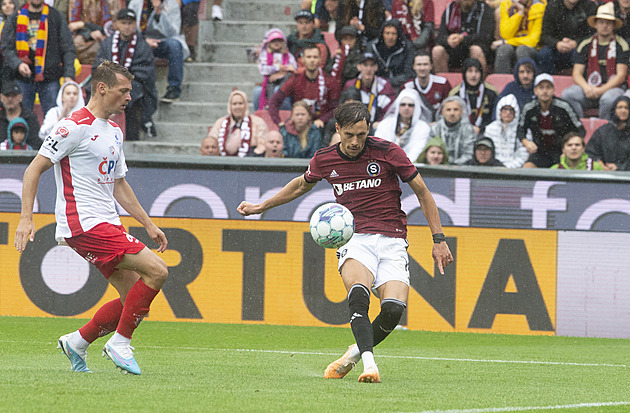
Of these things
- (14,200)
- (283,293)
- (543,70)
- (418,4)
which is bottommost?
(283,293)

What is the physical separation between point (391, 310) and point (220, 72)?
10.3m

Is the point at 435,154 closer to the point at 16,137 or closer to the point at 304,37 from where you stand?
the point at 304,37

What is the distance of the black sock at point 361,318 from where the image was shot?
255 inches

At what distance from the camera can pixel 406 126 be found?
12.9 m

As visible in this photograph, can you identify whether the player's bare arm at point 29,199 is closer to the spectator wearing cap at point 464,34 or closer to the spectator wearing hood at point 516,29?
the spectator wearing cap at point 464,34

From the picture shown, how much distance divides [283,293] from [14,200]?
3.38 m

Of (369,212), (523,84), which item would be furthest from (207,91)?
(369,212)

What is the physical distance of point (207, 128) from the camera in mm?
15242

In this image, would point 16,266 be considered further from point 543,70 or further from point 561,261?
point 543,70

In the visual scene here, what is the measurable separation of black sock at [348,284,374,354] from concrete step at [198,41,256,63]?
1052cm

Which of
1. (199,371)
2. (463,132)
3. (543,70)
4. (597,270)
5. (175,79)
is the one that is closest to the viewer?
(199,371)

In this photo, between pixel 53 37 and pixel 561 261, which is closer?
pixel 561 261

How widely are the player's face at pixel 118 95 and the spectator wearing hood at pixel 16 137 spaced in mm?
6894

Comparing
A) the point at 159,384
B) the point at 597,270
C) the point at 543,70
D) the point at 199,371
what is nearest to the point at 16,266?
the point at 199,371
